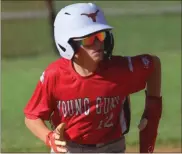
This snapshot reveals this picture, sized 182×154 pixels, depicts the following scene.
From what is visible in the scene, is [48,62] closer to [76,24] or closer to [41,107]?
[41,107]

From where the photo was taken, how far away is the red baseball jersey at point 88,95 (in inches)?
167

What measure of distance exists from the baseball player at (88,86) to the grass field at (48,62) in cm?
369

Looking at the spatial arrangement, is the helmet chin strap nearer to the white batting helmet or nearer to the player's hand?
the white batting helmet

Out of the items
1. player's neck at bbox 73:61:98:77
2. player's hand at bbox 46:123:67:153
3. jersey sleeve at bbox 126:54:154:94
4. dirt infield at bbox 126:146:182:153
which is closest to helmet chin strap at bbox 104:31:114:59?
player's neck at bbox 73:61:98:77

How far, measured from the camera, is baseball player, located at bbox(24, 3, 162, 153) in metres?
4.12

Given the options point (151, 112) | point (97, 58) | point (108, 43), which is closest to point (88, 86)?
point (97, 58)

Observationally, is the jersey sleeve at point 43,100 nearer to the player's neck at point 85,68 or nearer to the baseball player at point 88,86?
the baseball player at point 88,86

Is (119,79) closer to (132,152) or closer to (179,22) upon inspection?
(132,152)

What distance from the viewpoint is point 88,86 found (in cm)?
425

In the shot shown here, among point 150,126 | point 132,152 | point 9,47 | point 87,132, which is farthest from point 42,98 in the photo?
point 9,47

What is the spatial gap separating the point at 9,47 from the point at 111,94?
1772 cm

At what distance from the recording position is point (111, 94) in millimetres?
4305

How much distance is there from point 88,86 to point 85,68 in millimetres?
125

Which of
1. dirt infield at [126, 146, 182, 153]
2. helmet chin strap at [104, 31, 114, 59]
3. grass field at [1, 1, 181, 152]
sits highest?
helmet chin strap at [104, 31, 114, 59]
